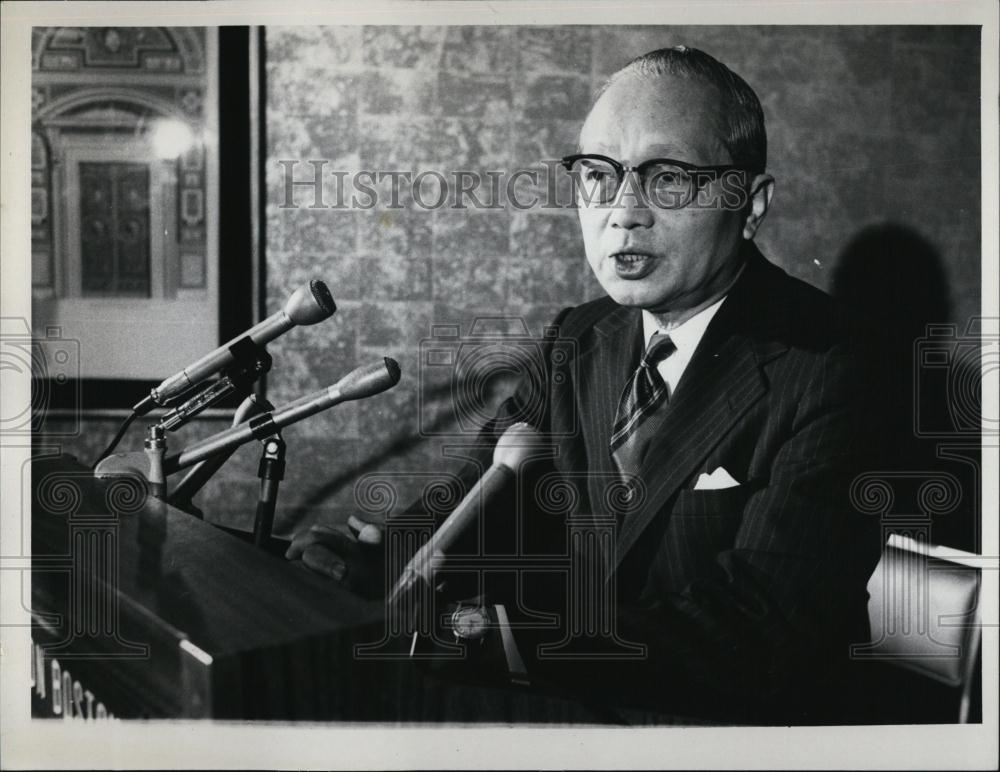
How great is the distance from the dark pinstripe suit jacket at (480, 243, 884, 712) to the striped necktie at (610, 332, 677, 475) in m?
0.02

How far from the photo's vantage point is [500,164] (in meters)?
2.17

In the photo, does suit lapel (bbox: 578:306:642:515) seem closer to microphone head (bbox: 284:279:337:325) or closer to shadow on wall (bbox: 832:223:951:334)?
shadow on wall (bbox: 832:223:951:334)

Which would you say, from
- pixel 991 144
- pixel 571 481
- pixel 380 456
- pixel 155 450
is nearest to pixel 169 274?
pixel 155 450

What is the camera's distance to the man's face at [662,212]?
6.79 ft

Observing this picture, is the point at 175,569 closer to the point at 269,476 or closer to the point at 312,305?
the point at 269,476

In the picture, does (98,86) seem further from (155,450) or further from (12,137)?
(155,450)

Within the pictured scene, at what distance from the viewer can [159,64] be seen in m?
2.19

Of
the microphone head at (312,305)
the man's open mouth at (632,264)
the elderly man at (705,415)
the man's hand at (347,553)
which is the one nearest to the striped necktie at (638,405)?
the elderly man at (705,415)

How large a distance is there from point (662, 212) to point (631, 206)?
0.23 ft

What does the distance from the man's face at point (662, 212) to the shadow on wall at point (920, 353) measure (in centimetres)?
31

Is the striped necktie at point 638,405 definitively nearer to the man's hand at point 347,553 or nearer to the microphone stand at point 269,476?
the man's hand at point 347,553

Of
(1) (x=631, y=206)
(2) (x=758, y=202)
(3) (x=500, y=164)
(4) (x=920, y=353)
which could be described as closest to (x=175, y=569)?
(3) (x=500, y=164)

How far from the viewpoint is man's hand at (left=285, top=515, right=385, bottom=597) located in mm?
2117

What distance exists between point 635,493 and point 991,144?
3.84 ft
